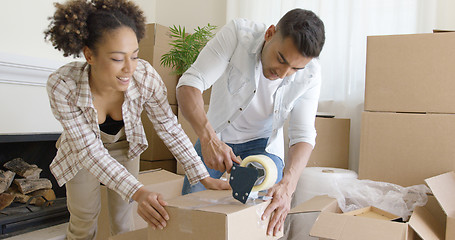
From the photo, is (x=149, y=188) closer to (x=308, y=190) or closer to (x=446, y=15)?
(x=308, y=190)

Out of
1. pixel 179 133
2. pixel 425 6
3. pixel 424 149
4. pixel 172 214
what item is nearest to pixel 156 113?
pixel 179 133

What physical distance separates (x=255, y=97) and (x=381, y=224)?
1.98 feet

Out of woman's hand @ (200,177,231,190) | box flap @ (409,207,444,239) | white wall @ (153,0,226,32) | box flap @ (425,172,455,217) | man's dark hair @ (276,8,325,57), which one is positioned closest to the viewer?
man's dark hair @ (276,8,325,57)

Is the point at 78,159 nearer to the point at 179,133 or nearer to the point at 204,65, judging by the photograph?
the point at 179,133

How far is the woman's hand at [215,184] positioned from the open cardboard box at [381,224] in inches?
14.6

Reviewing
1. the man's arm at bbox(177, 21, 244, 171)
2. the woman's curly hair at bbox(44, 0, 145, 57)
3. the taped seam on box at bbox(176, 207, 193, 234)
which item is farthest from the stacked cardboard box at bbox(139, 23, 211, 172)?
the taped seam on box at bbox(176, 207, 193, 234)

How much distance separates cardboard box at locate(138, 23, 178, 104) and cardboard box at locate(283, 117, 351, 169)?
98 centimetres

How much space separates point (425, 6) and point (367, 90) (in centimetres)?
59

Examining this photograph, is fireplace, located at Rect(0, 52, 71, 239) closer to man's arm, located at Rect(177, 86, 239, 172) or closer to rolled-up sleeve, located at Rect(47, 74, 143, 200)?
rolled-up sleeve, located at Rect(47, 74, 143, 200)

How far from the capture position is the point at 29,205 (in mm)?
1954

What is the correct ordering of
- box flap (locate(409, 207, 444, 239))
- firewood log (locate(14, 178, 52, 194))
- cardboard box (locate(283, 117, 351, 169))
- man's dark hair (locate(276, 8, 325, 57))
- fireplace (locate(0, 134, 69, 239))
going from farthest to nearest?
1. cardboard box (locate(283, 117, 351, 169))
2. firewood log (locate(14, 178, 52, 194))
3. fireplace (locate(0, 134, 69, 239))
4. box flap (locate(409, 207, 444, 239))
5. man's dark hair (locate(276, 8, 325, 57))

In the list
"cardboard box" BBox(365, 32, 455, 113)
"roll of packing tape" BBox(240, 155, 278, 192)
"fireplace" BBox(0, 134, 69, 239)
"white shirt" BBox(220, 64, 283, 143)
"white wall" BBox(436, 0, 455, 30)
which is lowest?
"fireplace" BBox(0, 134, 69, 239)

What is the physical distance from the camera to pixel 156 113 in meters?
1.23

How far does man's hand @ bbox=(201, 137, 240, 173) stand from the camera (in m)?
1.09
